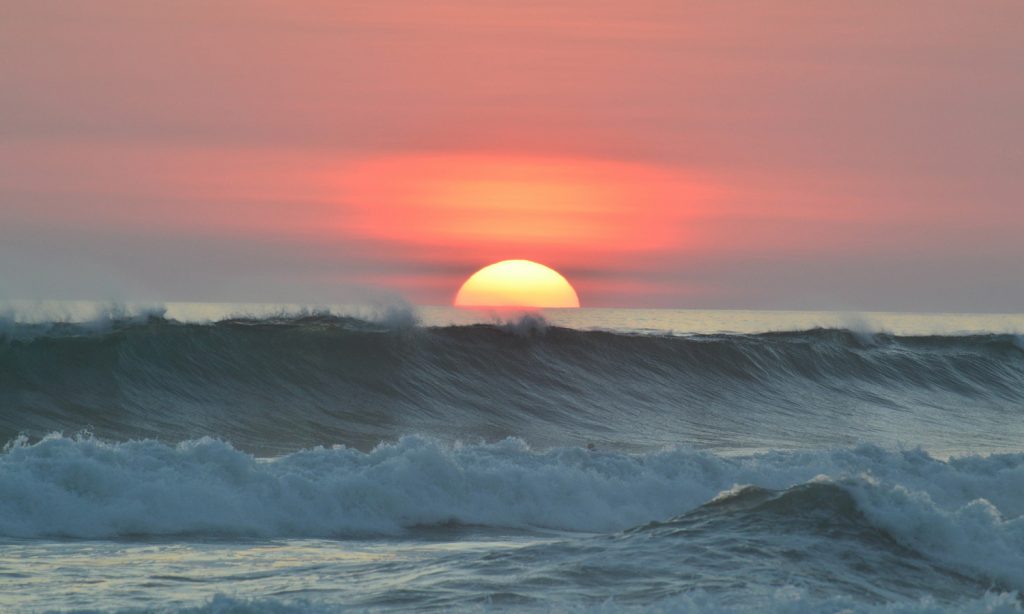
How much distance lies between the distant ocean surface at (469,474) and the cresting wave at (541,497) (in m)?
0.03

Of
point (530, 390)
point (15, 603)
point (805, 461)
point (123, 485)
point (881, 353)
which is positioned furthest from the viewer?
point (881, 353)

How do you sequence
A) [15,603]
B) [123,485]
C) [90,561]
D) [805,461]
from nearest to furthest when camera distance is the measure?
[15,603]
[90,561]
[123,485]
[805,461]

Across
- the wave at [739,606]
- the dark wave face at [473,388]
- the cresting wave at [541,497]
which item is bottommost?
the wave at [739,606]

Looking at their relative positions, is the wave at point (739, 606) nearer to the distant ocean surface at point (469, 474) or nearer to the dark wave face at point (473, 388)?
the distant ocean surface at point (469, 474)

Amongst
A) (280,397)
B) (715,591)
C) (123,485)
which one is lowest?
(715,591)

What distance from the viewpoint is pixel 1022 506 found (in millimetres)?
13867

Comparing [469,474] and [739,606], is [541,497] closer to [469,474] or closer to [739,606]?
[469,474]

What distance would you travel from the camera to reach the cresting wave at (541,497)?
31.3 ft

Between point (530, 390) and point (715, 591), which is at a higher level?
point (530, 390)

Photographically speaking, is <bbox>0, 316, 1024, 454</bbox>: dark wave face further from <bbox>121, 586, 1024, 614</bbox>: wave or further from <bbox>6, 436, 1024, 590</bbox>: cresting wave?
<bbox>121, 586, 1024, 614</bbox>: wave

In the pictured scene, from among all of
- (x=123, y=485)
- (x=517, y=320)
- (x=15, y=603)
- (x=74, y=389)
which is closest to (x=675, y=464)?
(x=123, y=485)

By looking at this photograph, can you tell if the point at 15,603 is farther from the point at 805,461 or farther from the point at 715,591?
the point at 805,461

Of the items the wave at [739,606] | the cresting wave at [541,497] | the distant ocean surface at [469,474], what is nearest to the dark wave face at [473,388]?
the distant ocean surface at [469,474]

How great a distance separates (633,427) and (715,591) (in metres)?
14.1
